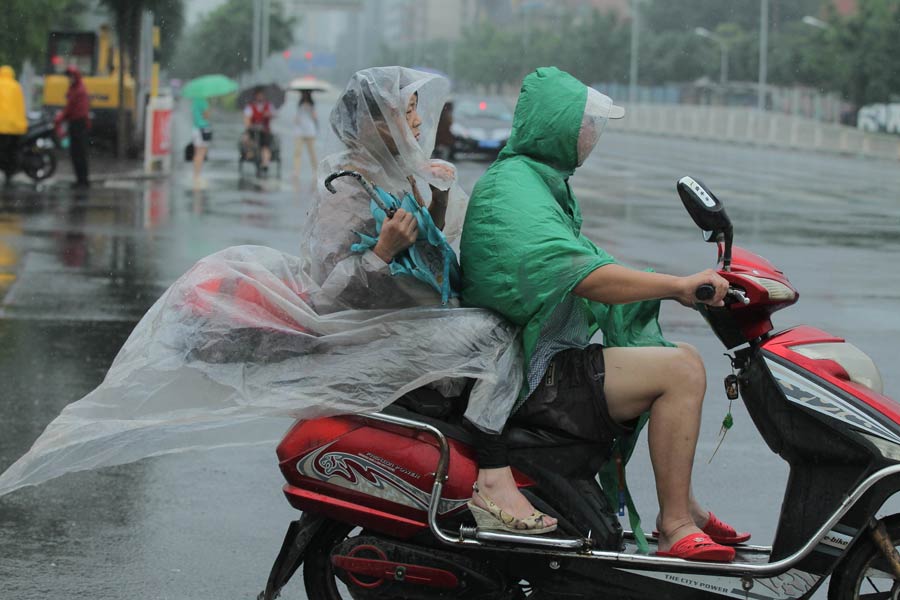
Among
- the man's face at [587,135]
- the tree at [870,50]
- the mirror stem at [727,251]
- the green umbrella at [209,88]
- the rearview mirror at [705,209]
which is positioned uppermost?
the tree at [870,50]

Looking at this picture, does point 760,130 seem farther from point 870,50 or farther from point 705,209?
point 705,209

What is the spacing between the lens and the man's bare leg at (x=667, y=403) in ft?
13.0

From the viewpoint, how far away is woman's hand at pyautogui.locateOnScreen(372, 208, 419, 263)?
154 inches

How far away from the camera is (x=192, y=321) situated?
4.14 m

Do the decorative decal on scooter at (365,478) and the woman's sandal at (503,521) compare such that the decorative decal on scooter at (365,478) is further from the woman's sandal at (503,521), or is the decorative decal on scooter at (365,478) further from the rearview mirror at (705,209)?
the rearview mirror at (705,209)

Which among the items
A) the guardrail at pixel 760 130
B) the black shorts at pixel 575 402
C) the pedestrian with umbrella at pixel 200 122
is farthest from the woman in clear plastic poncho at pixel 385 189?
the guardrail at pixel 760 130

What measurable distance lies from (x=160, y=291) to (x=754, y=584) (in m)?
7.95

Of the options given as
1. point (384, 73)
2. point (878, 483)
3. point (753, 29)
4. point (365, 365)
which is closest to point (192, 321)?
point (365, 365)

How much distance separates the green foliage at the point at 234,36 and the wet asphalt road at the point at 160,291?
6593 cm

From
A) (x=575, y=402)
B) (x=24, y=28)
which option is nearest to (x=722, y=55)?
(x=24, y=28)

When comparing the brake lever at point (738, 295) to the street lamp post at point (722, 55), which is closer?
the brake lever at point (738, 295)

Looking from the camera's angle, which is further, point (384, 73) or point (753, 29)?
point (753, 29)

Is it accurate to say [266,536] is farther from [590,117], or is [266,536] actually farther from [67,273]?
[67,273]

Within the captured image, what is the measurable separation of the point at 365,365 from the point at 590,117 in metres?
0.96
